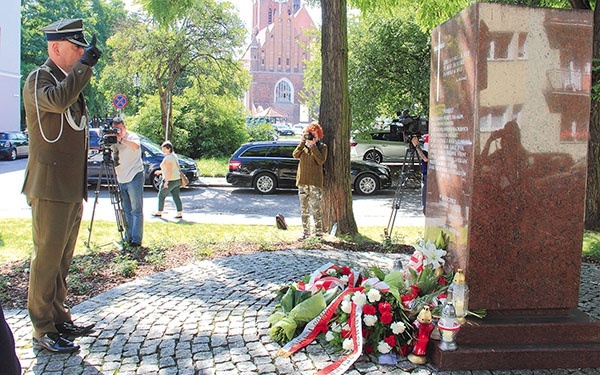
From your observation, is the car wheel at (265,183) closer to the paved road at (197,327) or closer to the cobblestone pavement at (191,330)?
the paved road at (197,327)

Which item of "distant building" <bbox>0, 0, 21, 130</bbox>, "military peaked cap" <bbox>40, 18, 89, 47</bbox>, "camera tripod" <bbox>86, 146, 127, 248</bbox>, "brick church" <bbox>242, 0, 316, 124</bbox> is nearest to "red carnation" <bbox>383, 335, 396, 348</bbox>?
"military peaked cap" <bbox>40, 18, 89, 47</bbox>

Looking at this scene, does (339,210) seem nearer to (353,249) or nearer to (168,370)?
(353,249)

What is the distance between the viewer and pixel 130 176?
8594mm

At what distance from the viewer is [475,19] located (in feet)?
13.4

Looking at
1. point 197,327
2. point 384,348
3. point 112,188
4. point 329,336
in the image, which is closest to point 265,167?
point 112,188

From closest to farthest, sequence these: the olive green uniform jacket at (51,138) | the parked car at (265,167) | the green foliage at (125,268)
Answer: the olive green uniform jacket at (51,138)
the green foliage at (125,268)
the parked car at (265,167)

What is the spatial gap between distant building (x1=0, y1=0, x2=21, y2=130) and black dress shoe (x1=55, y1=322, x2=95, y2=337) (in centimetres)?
3448

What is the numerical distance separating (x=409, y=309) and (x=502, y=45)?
2052mm

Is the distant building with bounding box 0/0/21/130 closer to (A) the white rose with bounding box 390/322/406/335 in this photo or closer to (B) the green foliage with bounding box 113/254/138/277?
(B) the green foliage with bounding box 113/254/138/277

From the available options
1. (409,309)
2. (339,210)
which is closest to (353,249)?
(339,210)

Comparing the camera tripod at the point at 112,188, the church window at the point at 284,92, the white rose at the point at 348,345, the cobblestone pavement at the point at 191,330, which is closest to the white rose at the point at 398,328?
the cobblestone pavement at the point at 191,330

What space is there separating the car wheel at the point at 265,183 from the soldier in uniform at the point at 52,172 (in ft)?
45.6

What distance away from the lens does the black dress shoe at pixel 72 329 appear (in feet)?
14.1

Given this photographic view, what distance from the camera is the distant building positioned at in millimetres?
34281
